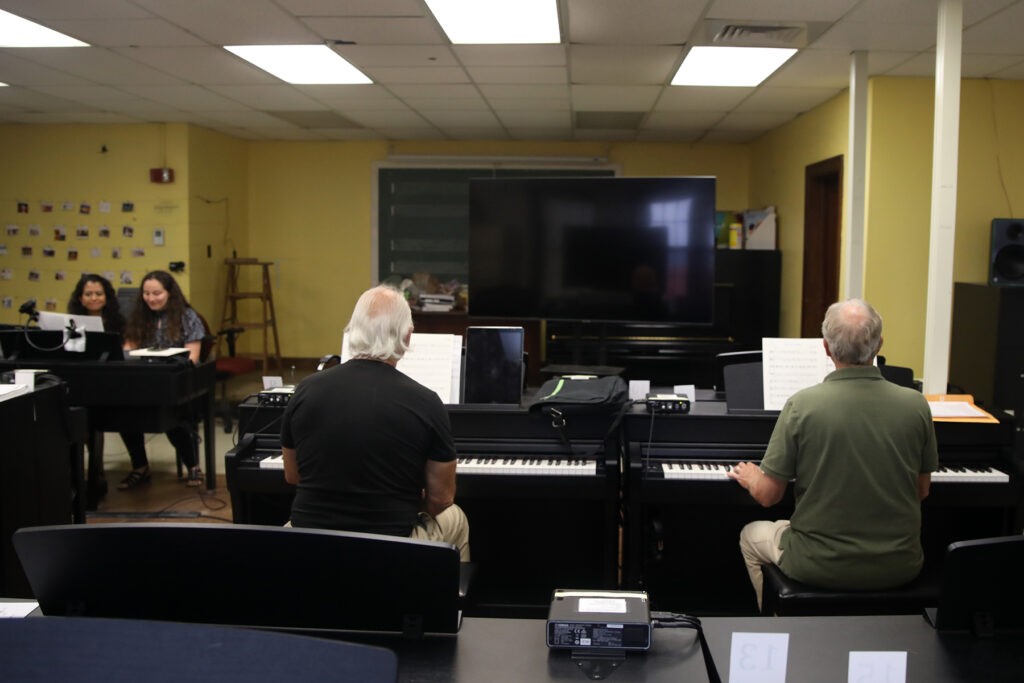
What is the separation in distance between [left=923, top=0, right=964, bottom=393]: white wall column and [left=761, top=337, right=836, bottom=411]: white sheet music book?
3.12 ft

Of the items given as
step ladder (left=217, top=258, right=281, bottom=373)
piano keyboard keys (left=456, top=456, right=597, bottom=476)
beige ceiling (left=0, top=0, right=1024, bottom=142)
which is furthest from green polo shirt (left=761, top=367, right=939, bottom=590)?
step ladder (left=217, top=258, right=281, bottom=373)

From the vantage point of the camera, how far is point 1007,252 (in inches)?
200

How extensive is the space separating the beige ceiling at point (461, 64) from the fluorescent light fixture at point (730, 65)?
10 cm

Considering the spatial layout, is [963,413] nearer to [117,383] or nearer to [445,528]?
[445,528]

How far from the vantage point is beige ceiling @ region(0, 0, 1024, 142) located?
4105 mm

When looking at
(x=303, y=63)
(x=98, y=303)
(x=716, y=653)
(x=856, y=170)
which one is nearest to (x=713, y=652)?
(x=716, y=653)

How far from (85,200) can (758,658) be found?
26.9 ft

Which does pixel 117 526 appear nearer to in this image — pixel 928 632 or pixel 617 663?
pixel 617 663

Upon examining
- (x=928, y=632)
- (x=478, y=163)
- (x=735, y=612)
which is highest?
(x=478, y=163)

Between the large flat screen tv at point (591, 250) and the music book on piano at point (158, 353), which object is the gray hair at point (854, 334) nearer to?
the large flat screen tv at point (591, 250)

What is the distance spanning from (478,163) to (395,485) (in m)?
7.21

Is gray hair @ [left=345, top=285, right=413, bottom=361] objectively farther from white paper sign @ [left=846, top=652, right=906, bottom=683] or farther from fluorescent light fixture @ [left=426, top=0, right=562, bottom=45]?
fluorescent light fixture @ [left=426, top=0, right=562, bottom=45]

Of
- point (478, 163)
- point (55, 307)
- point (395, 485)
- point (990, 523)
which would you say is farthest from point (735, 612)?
point (55, 307)

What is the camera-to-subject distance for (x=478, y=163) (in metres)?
9.02
